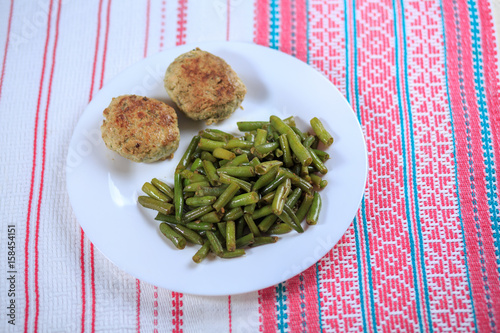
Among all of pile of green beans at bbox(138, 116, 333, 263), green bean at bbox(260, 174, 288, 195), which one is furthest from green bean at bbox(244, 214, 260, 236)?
green bean at bbox(260, 174, 288, 195)

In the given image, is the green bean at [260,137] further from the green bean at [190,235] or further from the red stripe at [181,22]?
the red stripe at [181,22]

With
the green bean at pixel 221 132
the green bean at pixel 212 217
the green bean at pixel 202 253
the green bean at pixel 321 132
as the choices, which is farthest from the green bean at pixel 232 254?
the green bean at pixel 321 132

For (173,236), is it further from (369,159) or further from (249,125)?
(369,159)

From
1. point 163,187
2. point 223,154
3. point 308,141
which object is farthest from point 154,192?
point 308,141

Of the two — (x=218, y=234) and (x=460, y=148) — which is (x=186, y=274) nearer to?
(x=218, y=234)

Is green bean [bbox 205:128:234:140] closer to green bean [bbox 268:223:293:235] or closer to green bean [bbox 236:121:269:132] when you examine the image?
green bean [bbox 236:121:269:132]
